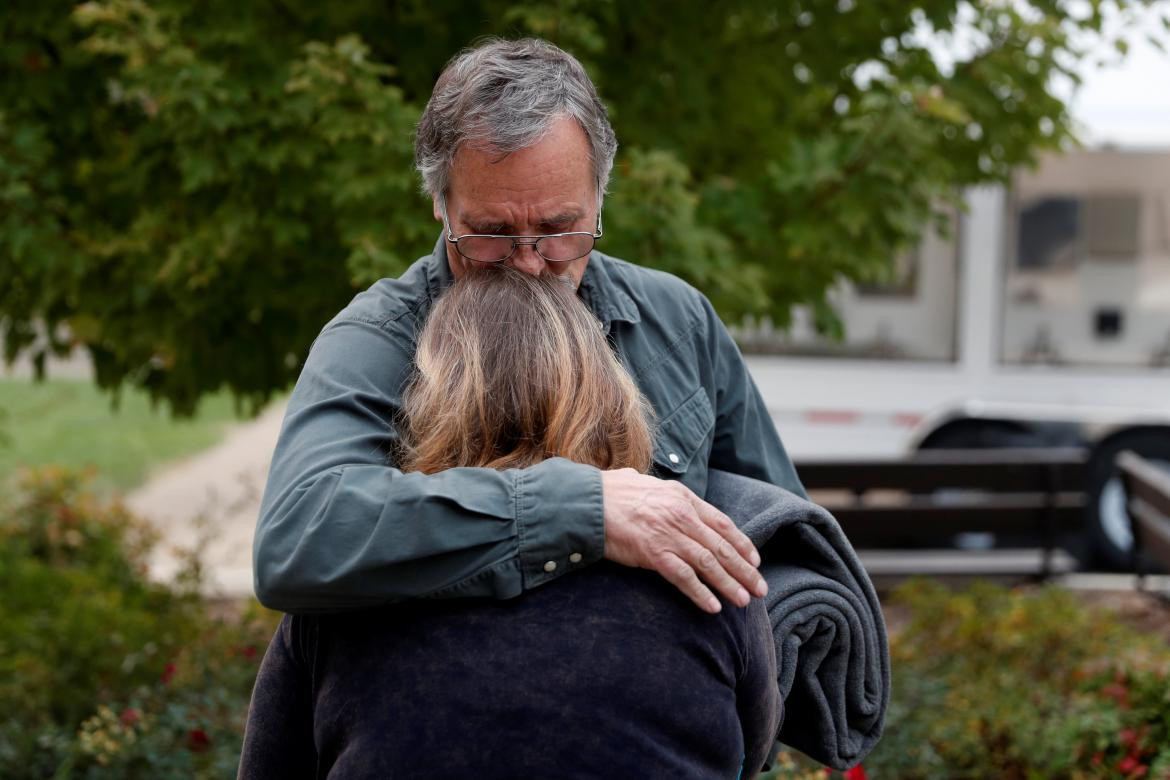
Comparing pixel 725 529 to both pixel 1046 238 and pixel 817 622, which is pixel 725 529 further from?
pixel 1046 238

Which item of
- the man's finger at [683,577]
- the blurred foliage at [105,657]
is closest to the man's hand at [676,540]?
the man's finger at [683,577]

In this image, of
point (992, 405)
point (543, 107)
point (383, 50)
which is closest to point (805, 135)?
point (383, 50)

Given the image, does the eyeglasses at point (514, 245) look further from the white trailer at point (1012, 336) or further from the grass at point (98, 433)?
the grass at point (98, 433)

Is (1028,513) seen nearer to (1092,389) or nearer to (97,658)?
(1092,389)

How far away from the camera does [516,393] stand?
1.62m

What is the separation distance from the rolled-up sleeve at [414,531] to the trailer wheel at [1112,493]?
22.5 feet

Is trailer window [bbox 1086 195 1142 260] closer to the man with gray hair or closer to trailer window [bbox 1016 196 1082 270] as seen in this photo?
trailer window [bbox 1016 196 1082 270]

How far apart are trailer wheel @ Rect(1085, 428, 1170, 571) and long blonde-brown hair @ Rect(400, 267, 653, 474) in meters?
6.76

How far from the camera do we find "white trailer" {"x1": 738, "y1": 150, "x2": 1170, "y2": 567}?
8367mm

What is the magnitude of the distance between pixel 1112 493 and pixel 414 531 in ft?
24.1

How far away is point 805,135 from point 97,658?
2928 mm

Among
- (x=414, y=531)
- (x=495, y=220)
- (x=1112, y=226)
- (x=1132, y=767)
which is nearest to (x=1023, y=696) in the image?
(x=1132, y=767)

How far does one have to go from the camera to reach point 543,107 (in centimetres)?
179

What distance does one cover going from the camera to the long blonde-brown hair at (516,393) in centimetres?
162
